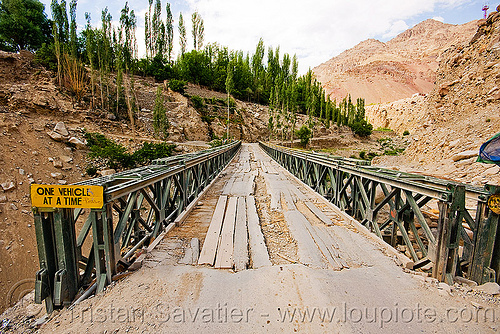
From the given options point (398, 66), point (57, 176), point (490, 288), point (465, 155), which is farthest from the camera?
point (398, 66)

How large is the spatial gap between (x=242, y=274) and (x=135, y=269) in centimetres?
114

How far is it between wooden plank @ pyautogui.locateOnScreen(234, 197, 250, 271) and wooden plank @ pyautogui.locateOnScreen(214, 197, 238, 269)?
2.4 inches

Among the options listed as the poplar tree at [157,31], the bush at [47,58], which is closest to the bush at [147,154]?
the bush at [47,58]

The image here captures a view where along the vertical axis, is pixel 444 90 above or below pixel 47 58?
below

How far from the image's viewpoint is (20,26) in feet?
81.6

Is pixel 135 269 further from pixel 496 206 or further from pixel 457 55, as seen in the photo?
pixel 457 55

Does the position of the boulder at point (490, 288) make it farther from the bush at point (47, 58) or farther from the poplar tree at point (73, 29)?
the bush at point (47, 58)

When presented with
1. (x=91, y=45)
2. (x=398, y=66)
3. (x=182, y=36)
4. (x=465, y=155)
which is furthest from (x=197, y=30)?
(x=398, y=66)

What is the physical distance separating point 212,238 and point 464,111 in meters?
19.9

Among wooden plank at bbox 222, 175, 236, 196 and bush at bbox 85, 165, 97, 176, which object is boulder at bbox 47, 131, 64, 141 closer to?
bush at bbox 85, 165, 97, 176

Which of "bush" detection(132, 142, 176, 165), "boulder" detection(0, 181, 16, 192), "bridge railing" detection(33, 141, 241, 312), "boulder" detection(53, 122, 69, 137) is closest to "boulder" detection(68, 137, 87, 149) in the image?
"boulder" detection(53, 122, 69, 137)

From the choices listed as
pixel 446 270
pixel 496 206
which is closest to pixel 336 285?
pixel 446 270

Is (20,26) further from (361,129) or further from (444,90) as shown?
(361,129)

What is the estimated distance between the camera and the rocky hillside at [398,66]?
9856cm
